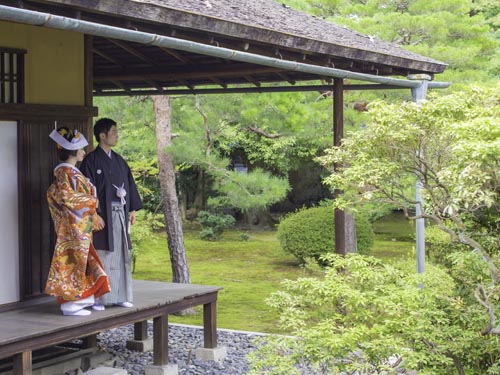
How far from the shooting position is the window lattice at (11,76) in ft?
21.4

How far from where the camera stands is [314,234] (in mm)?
14938

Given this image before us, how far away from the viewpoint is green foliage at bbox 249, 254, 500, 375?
490 centimetres

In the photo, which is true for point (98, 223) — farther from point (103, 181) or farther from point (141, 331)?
point (141, 331)

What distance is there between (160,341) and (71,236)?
4.65ft

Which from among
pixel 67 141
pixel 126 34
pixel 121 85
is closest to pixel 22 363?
pixel 67 141

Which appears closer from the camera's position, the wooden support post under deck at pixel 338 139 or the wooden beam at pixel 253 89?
the wooden support post under deck at pixel 338 139

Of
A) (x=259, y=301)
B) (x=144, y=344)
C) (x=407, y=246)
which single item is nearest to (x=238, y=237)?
(x=407, y=246)

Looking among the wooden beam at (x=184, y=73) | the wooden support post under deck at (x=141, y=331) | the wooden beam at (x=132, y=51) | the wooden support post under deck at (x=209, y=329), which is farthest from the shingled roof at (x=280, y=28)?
the wooden support post under deck at (x=141, y=331)

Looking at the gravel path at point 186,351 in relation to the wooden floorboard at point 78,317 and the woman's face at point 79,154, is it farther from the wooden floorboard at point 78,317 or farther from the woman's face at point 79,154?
the woman's face at point 79,154

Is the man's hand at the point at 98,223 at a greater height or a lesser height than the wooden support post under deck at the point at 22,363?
greater

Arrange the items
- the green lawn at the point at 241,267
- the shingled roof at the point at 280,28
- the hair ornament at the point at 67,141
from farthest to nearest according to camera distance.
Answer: the green lawn at the point at 241,267
the hair ornament at the point at 67,141
the shingled roof at the point at 280,28

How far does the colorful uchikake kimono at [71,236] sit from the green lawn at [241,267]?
422cm

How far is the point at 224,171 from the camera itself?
36.6 feet

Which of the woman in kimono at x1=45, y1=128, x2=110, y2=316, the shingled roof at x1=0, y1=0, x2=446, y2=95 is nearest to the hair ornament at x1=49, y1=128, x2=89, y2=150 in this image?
the woman in kimono at x1=45, y1=128, x2=110, y2=316
